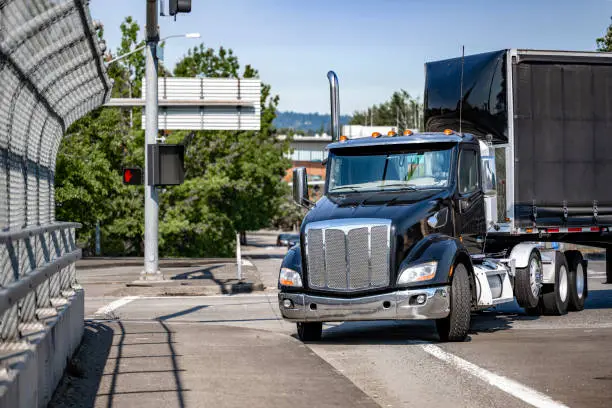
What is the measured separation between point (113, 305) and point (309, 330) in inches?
343

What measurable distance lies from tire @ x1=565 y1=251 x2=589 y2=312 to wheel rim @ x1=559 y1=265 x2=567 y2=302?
24 centimetres

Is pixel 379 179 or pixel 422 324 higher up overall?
pixel 379 179

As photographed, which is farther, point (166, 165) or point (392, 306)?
point (166, 165)

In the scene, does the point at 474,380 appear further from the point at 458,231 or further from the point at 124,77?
the point at 124,77

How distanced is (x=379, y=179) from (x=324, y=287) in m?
1.99

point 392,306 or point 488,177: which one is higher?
point 488,177

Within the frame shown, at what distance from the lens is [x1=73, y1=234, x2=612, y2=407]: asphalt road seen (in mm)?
9867

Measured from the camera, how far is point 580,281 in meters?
19.5

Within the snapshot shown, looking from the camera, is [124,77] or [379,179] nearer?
[379,179]

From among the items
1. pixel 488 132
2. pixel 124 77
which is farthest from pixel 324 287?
pixel 124 77

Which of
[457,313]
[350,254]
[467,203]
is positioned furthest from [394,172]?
[457,313]

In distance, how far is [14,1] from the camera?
820 centimetres

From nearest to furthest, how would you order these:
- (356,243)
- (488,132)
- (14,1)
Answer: (14,1), (356,243), (488,132)

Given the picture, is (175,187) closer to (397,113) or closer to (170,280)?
(170,280)
